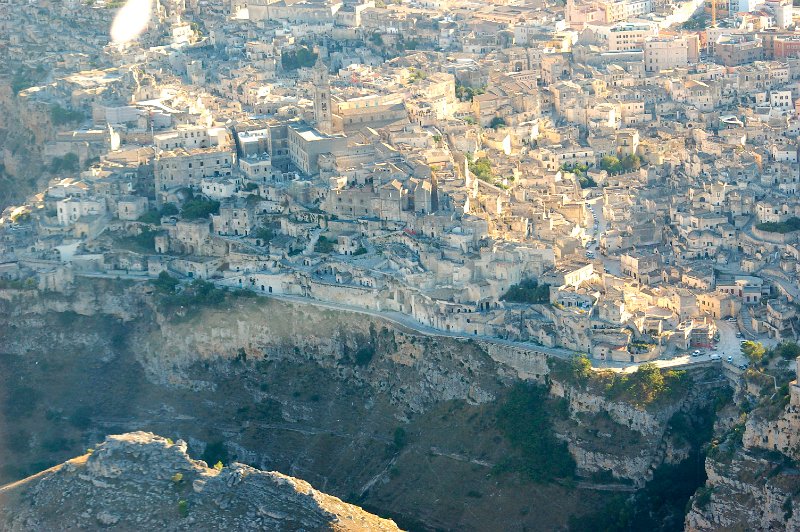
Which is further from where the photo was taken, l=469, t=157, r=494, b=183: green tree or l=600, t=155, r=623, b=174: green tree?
l=600, t=155, r=623, b=174: green tree

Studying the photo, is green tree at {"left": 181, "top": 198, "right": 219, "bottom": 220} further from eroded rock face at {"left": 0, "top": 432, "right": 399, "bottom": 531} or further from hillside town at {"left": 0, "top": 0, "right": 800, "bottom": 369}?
eroded rock face at {"left": 0, "top": 432, "right": 399, "bottom": 531}

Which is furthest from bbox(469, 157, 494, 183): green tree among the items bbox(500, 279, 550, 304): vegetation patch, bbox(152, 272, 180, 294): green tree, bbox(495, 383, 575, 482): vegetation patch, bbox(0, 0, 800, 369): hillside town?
bbox(495, 383, 575, 482): vegetation patch

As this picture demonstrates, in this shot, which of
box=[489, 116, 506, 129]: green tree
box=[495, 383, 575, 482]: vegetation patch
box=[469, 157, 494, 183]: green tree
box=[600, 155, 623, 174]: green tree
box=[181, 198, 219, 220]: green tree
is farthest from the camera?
box=[489, 116, 506, 129]: green tree

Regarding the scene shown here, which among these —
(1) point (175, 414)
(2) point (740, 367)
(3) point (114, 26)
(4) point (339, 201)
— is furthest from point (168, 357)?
(3) point (114, 26)

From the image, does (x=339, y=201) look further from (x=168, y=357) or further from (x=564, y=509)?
(x=564, y=509)

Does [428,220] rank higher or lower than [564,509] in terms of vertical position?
higher

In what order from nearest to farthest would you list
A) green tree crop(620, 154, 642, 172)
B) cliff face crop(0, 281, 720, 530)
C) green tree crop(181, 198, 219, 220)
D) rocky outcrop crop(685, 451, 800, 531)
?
rocky outcrop crop(685, 451, 800, 531) → cliff face crop(0, 281, 720, 530) → green tree crop(181, 198, 219, 220) → green tree crop(620, 154, 642, 172)

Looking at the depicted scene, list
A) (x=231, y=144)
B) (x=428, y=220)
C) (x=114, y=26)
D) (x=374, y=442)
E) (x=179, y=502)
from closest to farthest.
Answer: (x=179, y=502) → (x=374, y=442) → (x=428, y=220) → (x=231, y=144) → (x=114, y=26)
